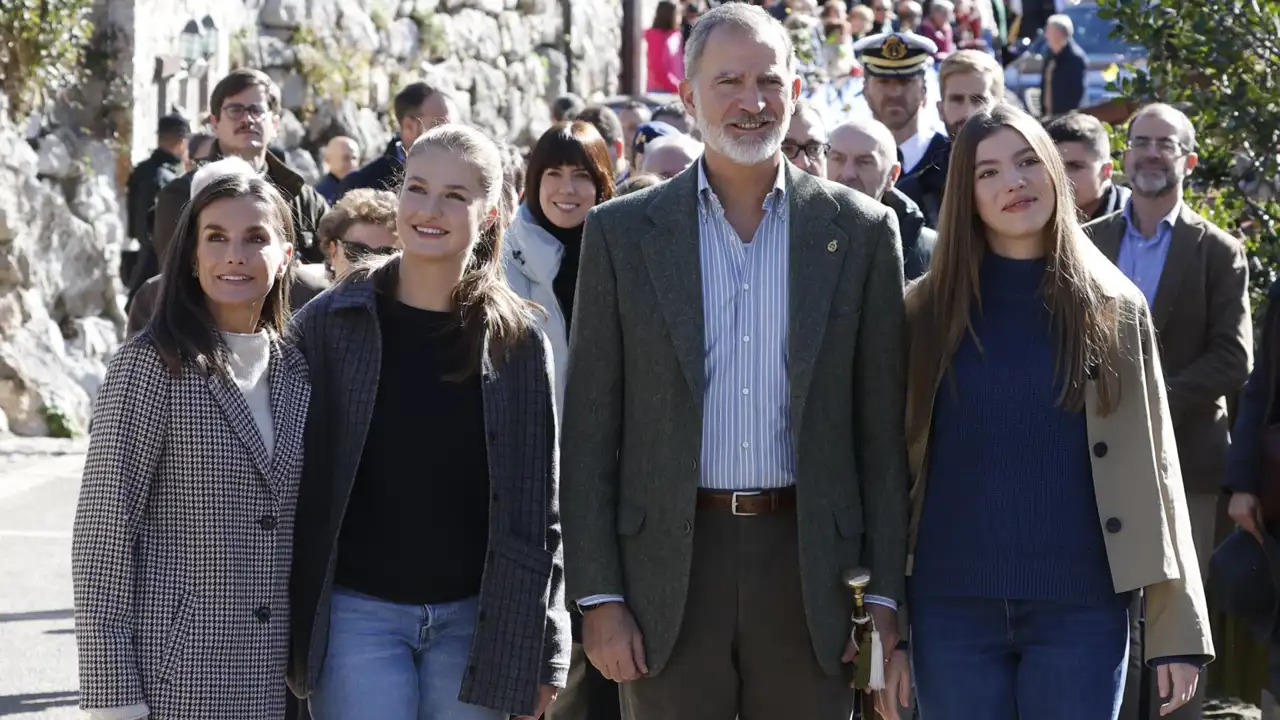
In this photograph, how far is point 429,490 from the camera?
3893 mm

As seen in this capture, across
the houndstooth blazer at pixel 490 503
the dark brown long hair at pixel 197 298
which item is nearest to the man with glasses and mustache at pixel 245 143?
the dark brown long hair at pixel 197 298

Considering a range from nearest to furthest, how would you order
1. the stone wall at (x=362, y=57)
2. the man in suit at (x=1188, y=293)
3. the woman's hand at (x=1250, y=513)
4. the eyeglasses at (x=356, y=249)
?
1. the woman's hand at (x=1250, y=513)
2. the eyeglasses at (x=356, y=249)
3. the man in suit at (x=1188, y=293)
4. the stone wall at (x=362, y=57)

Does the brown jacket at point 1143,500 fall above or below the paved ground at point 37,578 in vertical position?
above

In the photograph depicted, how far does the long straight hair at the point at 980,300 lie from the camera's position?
4.09 metres

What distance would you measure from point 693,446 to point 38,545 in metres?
6.14

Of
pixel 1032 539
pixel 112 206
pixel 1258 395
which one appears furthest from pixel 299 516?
pixel 112 206

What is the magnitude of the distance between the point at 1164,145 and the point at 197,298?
3.84 meters

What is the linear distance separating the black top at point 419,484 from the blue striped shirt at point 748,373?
1.67 ft

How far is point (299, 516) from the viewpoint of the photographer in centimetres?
388

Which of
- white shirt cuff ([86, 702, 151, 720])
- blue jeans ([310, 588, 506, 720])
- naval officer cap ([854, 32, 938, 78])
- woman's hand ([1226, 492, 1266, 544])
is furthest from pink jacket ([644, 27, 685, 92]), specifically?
white shirt cuff ([86, 702, 151, 720])

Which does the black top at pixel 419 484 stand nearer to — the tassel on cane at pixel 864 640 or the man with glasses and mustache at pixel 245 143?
the tassel on cane at pixel 864 640

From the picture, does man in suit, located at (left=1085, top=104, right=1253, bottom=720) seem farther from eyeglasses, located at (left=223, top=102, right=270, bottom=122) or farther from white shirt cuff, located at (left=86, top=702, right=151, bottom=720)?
white shirt cuff, located at (left=86, top=702, right=151, bottom=720)

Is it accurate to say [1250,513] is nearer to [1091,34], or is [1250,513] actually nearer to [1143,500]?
[1143,500]

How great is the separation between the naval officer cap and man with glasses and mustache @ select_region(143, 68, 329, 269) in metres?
2.37
